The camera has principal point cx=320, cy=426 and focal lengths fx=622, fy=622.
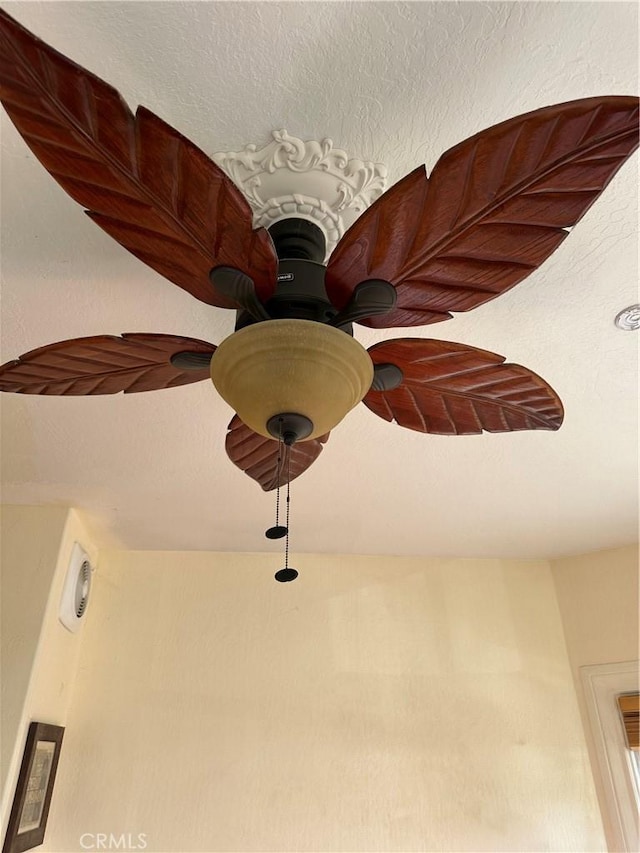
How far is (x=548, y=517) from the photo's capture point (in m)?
2.32

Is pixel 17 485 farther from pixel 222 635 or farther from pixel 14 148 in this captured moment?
pixel 14 148

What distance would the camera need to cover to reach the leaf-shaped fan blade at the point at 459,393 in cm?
96

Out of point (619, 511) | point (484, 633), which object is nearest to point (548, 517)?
point (619, 511)

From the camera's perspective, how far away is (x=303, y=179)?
1015 mm

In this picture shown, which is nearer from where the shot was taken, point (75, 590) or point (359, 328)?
point (359, 328)


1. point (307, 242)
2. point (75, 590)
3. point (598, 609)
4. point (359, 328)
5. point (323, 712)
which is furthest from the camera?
point (598, 609)

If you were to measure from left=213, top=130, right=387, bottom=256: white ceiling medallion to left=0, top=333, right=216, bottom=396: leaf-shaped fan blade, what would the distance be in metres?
0.27

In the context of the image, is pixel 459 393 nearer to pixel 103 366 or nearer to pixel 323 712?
pixel 103 366

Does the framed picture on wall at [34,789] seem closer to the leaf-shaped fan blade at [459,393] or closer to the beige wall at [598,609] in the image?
the leaf-shaped fan blade at [459,393]

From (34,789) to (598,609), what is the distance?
216cm

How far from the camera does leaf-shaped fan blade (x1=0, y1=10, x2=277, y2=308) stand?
61cm

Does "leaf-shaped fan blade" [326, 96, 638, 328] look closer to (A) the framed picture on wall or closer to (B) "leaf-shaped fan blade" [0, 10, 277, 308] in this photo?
(B) "leaf-shaped fan blade" [0, 10, 277, 308]

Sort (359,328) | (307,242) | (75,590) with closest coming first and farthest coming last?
1. (307,242)
2. (359,328)
3. (75,590)

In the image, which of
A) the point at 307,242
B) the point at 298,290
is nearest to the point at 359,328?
the point at 307,242
